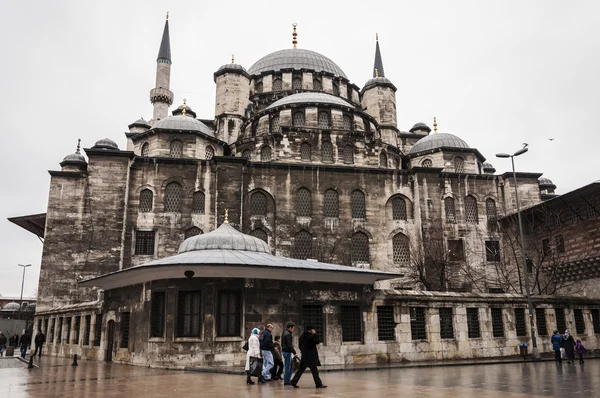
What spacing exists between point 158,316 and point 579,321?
15.4 m

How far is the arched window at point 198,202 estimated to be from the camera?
27.0 metres

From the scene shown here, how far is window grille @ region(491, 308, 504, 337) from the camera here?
1728cm

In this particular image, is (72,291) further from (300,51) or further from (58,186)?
(300,51)

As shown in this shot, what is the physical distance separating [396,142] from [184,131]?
16.0m

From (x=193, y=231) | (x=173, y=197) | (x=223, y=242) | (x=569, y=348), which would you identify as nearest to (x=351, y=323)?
(x=223, y=242)

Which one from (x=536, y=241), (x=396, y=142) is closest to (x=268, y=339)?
(x=536, y=241)

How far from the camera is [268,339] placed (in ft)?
33.0

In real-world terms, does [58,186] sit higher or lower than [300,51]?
lower

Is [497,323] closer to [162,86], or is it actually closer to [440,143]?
[440,143]

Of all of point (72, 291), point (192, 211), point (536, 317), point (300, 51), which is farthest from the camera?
point (300, 51)

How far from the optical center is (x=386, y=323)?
1572 centimetres

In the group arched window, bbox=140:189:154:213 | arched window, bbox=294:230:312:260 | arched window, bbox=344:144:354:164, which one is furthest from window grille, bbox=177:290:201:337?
arched window, bbox=344:144:354:164

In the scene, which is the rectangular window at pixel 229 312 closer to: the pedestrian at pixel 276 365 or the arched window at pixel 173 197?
the pedestrian at pixel 276 365

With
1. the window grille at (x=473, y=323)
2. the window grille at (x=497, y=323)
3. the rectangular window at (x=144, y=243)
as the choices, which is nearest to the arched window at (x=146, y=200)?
the rectangular window at (x=144, y=243)
